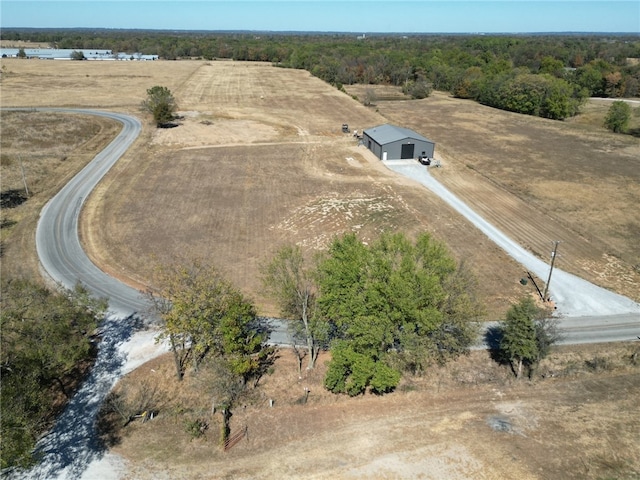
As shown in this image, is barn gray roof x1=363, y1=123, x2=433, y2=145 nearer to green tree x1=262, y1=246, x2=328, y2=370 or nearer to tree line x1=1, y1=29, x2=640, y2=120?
green tree x1=262, y1=246, x2=328, y2=370

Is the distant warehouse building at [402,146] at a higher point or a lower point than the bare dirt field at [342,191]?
higher

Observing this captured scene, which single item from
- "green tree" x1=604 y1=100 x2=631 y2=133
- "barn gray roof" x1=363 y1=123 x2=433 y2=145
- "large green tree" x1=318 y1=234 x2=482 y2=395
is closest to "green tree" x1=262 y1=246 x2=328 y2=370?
"large green tree" x1=318 y1=234 x2=482 y2=395

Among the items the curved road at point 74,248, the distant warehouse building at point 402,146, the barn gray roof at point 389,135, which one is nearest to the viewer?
the curved road at point 74,248

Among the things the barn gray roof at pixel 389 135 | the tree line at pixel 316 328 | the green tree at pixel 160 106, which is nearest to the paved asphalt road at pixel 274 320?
the tree line at pixel 316 328

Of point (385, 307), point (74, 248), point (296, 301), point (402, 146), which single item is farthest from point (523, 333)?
point (402, 146)

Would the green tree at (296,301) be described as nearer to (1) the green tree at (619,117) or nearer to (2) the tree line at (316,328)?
(2) the tree line at (316,328)

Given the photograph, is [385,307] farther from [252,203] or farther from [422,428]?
[252,203]
